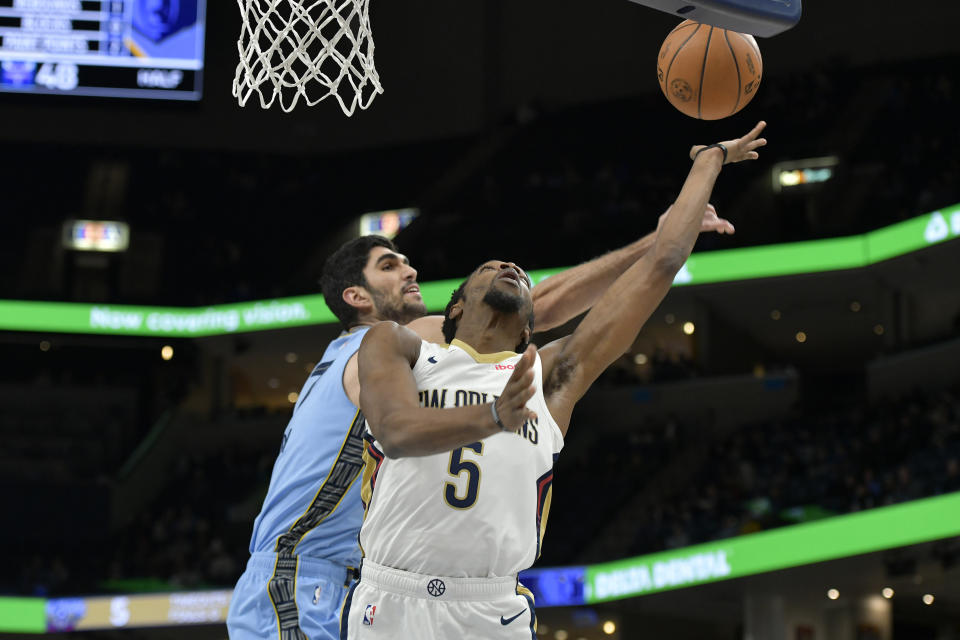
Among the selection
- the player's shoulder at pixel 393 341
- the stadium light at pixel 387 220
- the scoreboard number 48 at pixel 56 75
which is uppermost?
the scoreboard number 48 at pixel 56 75

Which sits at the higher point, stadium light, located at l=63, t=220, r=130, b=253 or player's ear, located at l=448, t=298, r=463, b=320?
stadium light, located at l=63, t=220, r=130, b=253

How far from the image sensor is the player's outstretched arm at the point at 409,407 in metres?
2.53

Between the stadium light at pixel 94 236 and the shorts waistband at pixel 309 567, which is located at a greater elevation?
the stadium light at pixel 94 236

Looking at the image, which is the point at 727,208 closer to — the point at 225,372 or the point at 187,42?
the point at 187,42

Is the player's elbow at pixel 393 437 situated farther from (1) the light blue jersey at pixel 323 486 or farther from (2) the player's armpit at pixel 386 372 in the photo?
(1) the light blue jersey at pixel 323 486

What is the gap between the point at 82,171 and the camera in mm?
23234

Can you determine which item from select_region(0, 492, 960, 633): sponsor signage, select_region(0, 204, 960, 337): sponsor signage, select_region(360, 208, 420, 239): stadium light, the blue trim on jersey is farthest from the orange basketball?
select_region(360, 208, 420, 239): stadium light

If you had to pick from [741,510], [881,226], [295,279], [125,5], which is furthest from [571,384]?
[295,279]

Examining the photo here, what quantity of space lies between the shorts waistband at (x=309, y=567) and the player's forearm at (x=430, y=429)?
939 mm

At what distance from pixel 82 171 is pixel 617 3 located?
10331 millimetres

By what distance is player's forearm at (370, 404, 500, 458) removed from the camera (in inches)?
102

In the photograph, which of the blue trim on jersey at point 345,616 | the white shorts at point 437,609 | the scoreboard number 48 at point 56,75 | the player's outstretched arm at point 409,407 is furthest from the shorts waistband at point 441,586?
the scoreboard number 48 at point 56,75

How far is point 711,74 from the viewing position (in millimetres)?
4320

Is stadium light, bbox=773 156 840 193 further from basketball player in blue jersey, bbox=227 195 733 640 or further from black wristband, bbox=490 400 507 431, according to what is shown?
black wristband, bbox=490 400 507 431
